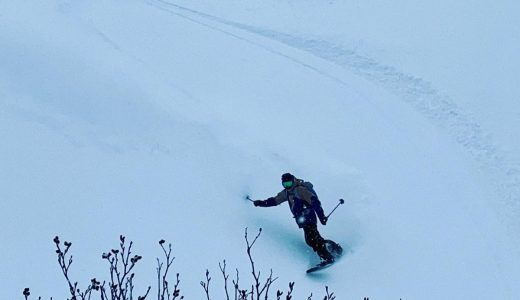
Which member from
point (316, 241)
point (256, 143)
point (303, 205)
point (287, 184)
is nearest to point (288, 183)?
point (287, 184)

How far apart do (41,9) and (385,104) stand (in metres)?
6.99

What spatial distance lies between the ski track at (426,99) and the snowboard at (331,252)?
116 inches

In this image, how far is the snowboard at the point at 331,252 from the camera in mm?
8352

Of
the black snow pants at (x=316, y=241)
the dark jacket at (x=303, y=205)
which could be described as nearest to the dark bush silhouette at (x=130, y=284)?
the black snow pants at (x=316, y=241)

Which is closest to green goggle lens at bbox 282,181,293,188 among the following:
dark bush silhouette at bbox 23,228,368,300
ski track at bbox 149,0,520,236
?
dark bush silhouette at bbox 23,228,368,300

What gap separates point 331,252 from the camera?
8508 mm

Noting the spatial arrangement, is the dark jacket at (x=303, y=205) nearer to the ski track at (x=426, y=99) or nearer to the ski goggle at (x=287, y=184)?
the ski goggle at (x=287, y=184)

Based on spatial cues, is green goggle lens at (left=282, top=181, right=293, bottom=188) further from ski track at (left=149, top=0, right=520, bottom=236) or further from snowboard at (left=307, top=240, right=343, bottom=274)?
ski track at (left=149, top=0, right=520, bottom=236)

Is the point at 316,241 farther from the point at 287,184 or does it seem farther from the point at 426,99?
the point at 426,99

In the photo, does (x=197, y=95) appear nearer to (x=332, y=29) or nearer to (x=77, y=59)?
(x=77, y=59)

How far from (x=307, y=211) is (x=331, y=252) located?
644mm

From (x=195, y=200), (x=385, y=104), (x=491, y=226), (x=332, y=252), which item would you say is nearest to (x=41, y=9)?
(x=195, y=200)

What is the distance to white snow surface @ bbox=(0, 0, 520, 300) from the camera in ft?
27.7

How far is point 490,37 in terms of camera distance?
14.6 meters
